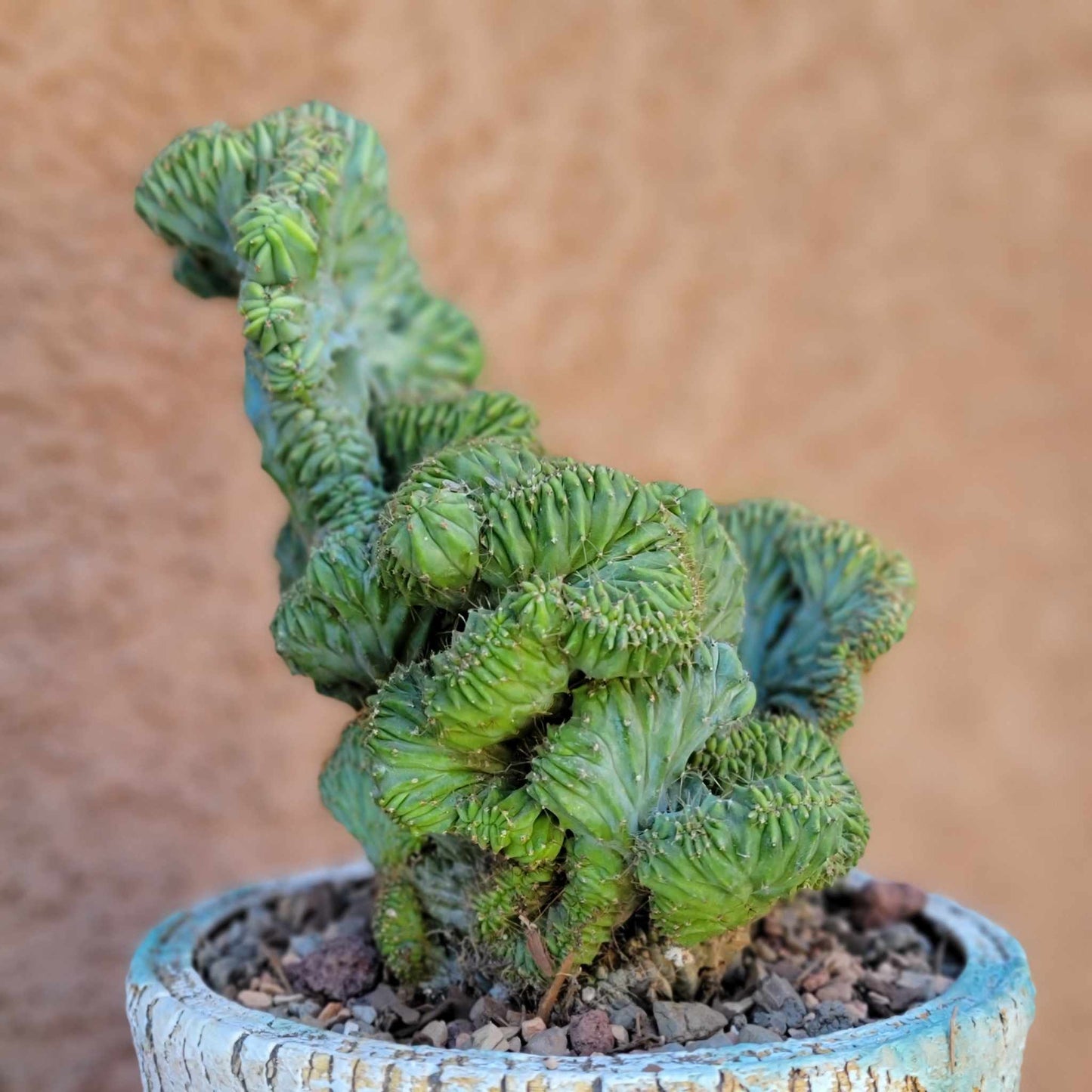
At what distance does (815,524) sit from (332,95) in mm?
1317

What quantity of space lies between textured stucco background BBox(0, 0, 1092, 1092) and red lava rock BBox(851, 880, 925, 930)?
43.9 inches

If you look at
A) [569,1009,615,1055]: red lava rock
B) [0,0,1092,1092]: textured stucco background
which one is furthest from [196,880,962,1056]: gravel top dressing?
[0,0,1092,1092]: textured stucco background

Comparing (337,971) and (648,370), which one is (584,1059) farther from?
(648,370)

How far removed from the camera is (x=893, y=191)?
2.23m

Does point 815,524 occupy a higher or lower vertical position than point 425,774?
higher

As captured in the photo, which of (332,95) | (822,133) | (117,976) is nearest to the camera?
(117,976)

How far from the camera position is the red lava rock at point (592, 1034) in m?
0.73

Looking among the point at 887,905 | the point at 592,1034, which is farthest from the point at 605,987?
the point at 887,905

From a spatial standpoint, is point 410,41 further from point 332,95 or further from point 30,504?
point 30,504

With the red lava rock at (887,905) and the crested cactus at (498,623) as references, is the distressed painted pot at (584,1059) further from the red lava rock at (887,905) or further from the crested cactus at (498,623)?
the red lava rock at (887,905)

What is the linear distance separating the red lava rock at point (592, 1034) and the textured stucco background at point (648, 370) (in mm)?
1111

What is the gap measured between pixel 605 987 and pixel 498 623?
297 mm

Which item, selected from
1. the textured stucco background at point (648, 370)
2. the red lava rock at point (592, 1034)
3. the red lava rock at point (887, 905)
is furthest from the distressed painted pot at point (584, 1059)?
the textured stucco background at point (648, 370)

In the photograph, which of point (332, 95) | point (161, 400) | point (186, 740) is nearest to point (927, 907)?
point (186, 740)
